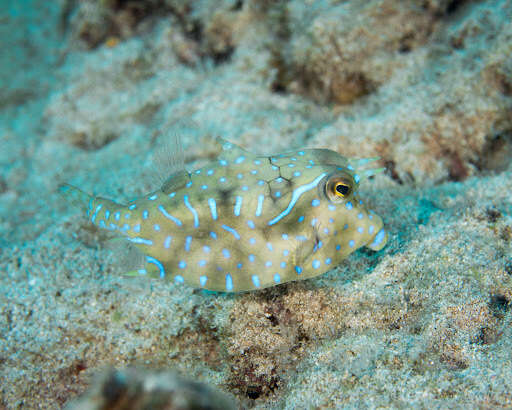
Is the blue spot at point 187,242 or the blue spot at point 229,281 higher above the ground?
the blue spot at point 187,242

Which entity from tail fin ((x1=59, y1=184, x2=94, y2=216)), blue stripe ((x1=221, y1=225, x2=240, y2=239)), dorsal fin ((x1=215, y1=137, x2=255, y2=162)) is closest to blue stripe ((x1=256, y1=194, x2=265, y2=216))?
blue stripe ((x1=221, y1=225, x2=240, y2=239))

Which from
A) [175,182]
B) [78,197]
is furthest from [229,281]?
[78,197]

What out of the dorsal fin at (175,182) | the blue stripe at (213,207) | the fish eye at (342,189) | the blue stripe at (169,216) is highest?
the fish eye at (342,189)

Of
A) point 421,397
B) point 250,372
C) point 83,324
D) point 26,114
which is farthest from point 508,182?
point 26,114

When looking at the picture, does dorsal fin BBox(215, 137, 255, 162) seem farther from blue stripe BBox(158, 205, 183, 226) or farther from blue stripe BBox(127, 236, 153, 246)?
blue stripe BBox(127, 236, 153, 246)

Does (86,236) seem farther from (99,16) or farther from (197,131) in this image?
(99,16)

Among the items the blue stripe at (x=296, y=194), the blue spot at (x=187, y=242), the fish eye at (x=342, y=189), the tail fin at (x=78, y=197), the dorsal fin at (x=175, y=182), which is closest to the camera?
the fish eye at (x=342, y=189)

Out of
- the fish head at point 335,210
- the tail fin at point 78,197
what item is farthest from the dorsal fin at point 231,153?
the tail fin at point 78,197

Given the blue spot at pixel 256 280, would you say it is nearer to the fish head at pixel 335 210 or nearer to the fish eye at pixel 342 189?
the fish head at pixel 335 210

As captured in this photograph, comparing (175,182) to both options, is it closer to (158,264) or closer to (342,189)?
(158,264)
